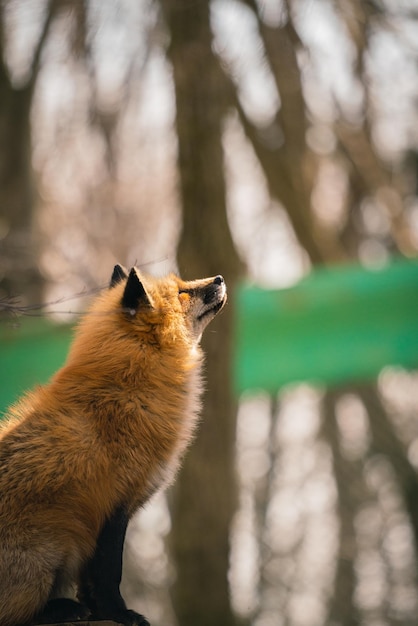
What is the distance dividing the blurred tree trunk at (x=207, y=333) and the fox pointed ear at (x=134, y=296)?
3138 mm

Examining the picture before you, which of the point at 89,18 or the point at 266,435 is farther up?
the point at 89,18

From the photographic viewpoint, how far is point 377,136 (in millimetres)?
11555

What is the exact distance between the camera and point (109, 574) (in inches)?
169

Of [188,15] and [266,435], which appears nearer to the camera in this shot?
[188,15]

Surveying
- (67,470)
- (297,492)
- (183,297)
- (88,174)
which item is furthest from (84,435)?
(297,492)

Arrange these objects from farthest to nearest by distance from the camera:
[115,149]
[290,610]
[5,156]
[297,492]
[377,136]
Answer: [297,492] → [290,610] → [115,149] → [377,136] → [5,156]

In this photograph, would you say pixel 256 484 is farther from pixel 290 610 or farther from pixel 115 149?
pixel 115 149

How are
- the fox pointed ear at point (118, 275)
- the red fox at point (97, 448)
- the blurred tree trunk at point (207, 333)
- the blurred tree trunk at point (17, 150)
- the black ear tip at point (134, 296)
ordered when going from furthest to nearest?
1. the blurred tree trunk at point (17, 150)
2. the blurred tree trunk at point (207, 333)
3. the fox pointed ear at point (118, 275)
4. the black ear tip at point (134, 296)
5. the red fox at point (97, 448)

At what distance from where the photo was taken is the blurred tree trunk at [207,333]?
845 centimetres

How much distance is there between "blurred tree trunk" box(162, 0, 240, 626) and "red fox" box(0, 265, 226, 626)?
10.2 feet

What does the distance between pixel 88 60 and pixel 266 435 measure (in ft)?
23.8

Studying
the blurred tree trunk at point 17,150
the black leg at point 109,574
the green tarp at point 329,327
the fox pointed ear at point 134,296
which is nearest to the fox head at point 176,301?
the fox pointed ear at point 134,296

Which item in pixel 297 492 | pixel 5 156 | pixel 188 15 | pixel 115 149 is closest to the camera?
pixel 188 15

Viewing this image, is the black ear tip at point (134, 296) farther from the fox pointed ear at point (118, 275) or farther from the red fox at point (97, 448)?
the fox pointed ear at point (118, 275)
